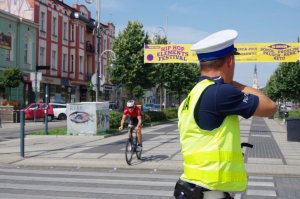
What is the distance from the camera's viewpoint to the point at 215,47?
2.81 metres

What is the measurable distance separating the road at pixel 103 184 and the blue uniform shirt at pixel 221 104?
5.52 metres

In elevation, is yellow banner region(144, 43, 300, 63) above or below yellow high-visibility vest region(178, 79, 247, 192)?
above

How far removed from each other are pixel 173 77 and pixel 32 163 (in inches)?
1380

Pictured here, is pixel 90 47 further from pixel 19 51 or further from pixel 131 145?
pixel 131 145

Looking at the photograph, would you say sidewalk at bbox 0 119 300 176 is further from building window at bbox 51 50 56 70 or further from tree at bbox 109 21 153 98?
building window at bbox 51 50 56 70

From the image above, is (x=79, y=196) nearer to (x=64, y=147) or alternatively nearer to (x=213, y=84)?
(x=213, y=84)

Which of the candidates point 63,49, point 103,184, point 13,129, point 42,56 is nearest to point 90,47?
point 63,49

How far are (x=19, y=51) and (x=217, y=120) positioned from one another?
135ft

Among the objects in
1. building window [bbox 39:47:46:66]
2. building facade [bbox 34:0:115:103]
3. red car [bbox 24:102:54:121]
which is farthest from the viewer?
building facade [bbox 34:0:115:103]

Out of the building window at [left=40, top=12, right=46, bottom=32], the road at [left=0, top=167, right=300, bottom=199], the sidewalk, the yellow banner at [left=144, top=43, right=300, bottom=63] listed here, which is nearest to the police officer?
the road at [left=0, top=167, right=300, bottom=199]

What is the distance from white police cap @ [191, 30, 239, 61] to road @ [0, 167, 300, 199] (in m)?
5.59

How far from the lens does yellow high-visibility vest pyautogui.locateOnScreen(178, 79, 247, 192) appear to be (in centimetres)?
279

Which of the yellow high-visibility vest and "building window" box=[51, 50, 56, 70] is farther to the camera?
"building window" box=[51, 50, 56, 70]

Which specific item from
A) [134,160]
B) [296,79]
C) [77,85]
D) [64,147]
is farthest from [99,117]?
[77,85]
